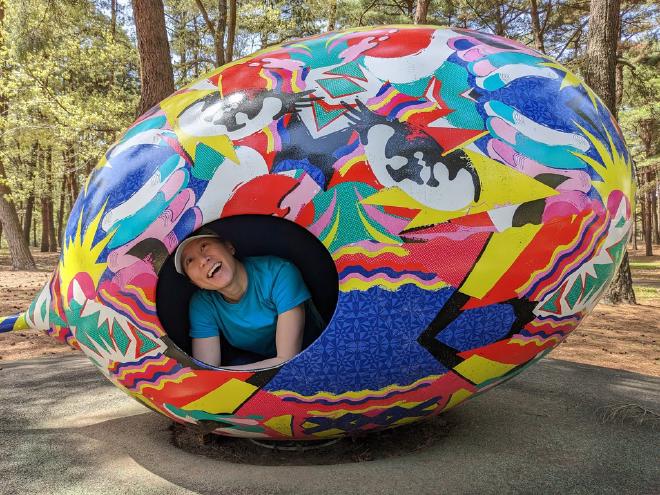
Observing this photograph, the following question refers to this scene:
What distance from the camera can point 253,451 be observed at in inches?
135

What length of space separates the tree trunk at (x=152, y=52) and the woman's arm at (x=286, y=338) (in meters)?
5.34

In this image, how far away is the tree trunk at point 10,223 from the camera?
14.9 meters

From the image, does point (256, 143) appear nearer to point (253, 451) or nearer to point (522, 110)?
point (522, 110)

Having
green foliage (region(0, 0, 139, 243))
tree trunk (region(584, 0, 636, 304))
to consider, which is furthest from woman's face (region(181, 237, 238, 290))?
green foliage (region(0, 0, 139, 243))

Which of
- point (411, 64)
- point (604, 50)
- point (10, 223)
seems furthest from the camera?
point (10, 223)

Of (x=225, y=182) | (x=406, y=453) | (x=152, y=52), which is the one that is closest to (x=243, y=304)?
(x=225, y=182)

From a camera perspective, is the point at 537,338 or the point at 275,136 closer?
the point at 275,136

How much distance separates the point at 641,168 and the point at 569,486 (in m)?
26.8

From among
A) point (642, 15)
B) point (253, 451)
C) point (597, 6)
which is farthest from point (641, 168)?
point (253, 451)

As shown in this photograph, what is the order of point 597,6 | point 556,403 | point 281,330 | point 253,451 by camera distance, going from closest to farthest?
point 281,330, point 253,451, point 556,403, point 597,6

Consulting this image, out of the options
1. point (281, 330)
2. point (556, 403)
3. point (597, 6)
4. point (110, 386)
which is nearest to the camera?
point (281, 330)

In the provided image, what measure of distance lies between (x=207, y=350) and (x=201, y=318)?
0.17 m

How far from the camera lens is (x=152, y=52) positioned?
7477 millimetres

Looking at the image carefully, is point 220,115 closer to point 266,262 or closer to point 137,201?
point 137,201
